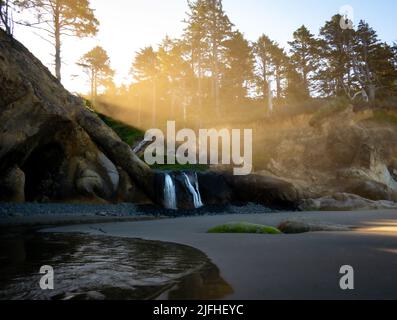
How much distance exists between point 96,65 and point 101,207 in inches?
1852

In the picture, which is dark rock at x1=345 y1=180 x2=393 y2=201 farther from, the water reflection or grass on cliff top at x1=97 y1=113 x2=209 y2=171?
the water reflection

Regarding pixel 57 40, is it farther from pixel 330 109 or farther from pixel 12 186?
pixel 330 109

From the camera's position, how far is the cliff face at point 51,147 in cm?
1572

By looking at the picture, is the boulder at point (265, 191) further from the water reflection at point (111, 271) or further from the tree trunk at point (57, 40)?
the water reflection at point (111, 271)

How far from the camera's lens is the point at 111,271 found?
198 inches

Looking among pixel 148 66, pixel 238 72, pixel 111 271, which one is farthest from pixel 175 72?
pixel 111 271

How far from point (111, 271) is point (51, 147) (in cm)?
1704

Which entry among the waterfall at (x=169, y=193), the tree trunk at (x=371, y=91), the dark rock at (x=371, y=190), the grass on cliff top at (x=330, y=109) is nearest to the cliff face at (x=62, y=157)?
the waterfall at (x=169, y=193)

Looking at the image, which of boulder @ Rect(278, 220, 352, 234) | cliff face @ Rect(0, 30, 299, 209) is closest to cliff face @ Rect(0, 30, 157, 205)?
cliff face @ Rect(0, 30, 299, 209)

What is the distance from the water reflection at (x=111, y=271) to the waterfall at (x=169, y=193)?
14.5 metres

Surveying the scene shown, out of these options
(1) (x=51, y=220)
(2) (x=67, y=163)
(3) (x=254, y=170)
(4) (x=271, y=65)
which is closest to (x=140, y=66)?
(4) (x=271, y=65)

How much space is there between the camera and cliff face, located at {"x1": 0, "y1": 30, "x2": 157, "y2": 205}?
15.7 metres

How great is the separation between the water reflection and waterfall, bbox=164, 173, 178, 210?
47.5ft
